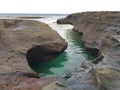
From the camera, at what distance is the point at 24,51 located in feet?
31.2

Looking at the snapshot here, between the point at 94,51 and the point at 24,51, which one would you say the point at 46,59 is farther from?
the point at 94,51

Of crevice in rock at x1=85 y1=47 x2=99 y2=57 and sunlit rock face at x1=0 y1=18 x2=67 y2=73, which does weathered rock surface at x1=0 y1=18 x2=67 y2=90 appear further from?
crevice in rock at x1=85 y1=47 x2=99 y2=57

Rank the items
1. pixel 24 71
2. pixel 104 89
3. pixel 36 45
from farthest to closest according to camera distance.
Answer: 1. pixel 36 45
2. pixel 24 71
3. pixel 104 89

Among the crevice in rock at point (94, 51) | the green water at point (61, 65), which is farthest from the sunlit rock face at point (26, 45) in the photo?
the crevice in rock at point (94, 51)

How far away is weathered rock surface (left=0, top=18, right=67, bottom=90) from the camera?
6531mm

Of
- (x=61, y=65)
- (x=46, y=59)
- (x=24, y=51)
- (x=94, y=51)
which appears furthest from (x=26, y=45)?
(x=94, y=51)

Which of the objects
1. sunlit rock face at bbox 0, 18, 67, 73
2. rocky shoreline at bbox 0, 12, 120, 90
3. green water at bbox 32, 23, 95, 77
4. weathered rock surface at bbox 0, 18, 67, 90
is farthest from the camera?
green water at bbox 32, 23, 95, 77

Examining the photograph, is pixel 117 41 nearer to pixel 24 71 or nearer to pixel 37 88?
pixel 24 71

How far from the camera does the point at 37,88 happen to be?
609 centimetres

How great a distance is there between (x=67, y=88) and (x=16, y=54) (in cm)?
354

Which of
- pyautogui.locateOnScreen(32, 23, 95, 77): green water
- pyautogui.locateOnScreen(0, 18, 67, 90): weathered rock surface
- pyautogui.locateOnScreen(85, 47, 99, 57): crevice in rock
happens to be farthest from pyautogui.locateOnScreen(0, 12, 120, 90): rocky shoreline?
pyautogui.locateOnScreen(85, 47, 99, 57): crevice in rock

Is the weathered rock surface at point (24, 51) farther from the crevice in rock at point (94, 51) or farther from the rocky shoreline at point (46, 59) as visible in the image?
the crevice in rock at point (94, 51)

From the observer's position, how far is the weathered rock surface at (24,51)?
653 cm

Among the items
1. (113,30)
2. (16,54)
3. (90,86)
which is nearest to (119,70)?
(90,86)
